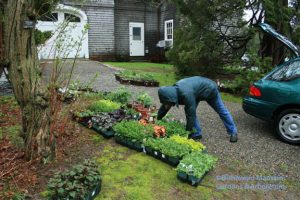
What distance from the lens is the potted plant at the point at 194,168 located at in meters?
3.85

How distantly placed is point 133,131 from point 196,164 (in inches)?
51.1

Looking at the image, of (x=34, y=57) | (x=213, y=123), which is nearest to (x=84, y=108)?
(x=34, y=57)

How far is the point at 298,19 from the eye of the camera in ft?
27.6

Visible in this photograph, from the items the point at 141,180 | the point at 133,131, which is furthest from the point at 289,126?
the point at 141,180

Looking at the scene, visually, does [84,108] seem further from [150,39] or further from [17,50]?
[150,39]

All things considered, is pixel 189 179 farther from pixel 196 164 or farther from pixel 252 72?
pixel 252 72

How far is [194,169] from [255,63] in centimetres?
618

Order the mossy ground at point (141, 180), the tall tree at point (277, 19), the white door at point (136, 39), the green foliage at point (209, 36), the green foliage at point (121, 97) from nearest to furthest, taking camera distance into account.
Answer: the mossy ground at point (141, 180) < the green foliage at point (121, 97) < the tall tree at point (277, 19) < the green foliage at point (209, 36) < the white door at point (136, 39)

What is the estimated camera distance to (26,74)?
13.0ft

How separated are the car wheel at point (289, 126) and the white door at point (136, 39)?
649 inches

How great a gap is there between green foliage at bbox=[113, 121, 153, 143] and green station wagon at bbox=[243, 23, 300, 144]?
2340 mm

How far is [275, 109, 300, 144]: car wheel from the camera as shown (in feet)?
17.4

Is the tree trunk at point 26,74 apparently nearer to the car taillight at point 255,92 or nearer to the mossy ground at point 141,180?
the mossy ground at point 141,180

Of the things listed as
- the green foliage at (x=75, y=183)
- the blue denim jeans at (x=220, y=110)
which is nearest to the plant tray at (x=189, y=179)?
the green foliage at (x=75, y=183)
